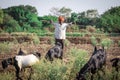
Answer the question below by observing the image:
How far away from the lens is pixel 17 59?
4.88 meters

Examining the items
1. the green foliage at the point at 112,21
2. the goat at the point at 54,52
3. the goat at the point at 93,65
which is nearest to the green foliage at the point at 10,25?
the green foliage at the point at 112,21

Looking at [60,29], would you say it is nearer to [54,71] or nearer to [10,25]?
[54,71]

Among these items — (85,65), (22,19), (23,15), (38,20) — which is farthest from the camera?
(38,20)

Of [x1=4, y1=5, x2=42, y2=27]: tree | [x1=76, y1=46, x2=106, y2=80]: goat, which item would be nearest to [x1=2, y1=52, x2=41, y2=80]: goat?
[x1=76, y1=46, x2=106, y2=80]: goat

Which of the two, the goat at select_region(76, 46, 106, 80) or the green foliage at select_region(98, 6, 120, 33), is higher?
the green foliage at select_region(98, 6, 120, 33)

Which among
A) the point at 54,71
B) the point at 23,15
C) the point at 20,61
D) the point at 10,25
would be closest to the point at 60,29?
the point at 20,61

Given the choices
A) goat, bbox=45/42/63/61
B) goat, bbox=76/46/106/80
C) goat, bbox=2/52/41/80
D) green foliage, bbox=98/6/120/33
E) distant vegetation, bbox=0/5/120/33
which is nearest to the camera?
goat, bbox=76/46/106/80

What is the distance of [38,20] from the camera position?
620 inches

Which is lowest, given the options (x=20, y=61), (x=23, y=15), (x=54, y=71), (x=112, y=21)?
(x=54, y=71)

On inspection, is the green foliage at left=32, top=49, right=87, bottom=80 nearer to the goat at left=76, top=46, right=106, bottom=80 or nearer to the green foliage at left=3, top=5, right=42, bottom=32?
the goat at left=76, top=46, right=106, bottom=80

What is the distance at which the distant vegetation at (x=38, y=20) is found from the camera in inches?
470

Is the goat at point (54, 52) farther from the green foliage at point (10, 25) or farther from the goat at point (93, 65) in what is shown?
the green foliage at point (10, 25)

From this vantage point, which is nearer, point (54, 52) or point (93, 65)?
point (93, 65)

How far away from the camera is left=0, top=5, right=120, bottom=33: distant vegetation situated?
39.2ft
